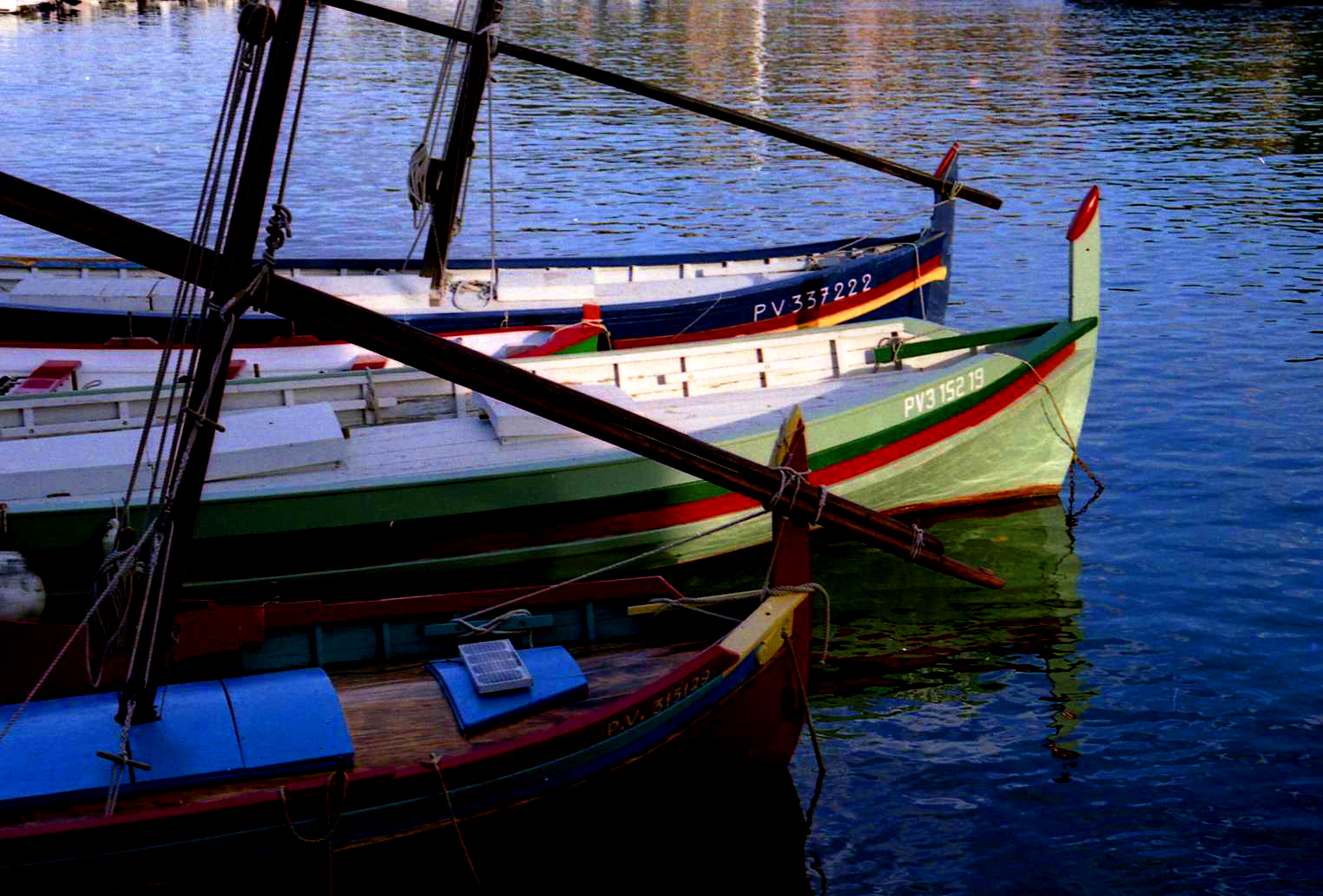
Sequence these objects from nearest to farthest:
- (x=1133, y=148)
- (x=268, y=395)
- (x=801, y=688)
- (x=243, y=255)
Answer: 1. (x=243, y=255)
2. (x=801, y=688)
3. (x=268, y=395)
4. (x=1133, y=148)

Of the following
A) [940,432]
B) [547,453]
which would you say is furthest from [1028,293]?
[547,453]

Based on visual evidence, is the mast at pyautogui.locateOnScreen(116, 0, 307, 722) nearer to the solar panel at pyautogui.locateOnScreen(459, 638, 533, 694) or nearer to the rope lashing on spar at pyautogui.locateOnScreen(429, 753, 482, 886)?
the rope lashing on spar at pyautogui.locateOnScreen(429, 753, 482, 886)

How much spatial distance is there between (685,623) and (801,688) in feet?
4.19

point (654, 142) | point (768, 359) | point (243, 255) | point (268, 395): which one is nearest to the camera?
point (243, 255)

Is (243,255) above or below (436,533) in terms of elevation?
above

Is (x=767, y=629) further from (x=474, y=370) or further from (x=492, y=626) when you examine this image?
(x=474, y=370)

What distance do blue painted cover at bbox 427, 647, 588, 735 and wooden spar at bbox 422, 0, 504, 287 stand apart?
10789mm

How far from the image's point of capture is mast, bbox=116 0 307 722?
9852 mm

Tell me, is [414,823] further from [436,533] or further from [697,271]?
[697,271]

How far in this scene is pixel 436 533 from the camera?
51.2ft

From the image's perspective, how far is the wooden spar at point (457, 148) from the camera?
21.1m

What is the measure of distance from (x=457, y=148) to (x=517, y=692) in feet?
40.3

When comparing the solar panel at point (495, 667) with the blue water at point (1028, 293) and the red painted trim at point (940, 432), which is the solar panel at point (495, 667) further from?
the red painted trim at point (940, 432)

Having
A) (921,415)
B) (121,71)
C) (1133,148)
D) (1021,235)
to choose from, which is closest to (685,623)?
(921,415)
